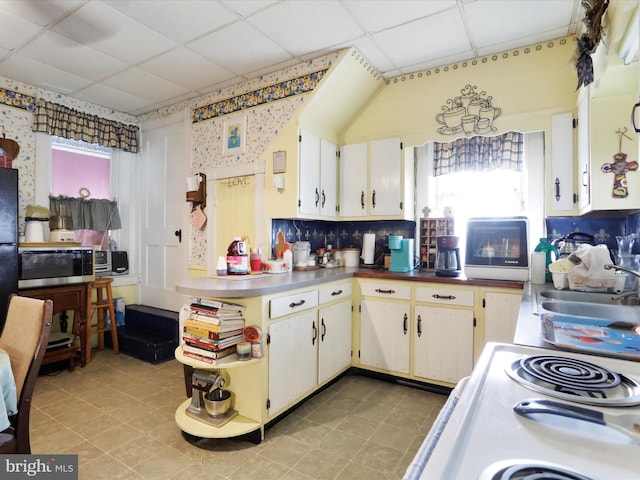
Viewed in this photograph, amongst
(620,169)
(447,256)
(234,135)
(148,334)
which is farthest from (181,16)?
(148,334)

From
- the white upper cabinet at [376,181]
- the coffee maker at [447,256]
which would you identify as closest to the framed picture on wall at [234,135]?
the white upper cabinet at [376,181]

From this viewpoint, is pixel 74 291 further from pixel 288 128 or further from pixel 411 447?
pixel 411 447

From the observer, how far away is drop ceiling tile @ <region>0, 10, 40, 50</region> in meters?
2.45

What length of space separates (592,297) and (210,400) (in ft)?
7.27

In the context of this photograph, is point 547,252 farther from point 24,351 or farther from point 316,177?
point 24,351

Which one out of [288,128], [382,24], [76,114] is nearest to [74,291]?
[76,114]

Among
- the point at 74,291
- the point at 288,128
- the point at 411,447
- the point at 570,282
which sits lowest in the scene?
the point at 411,447

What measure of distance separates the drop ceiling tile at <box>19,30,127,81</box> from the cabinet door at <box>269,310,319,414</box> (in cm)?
261

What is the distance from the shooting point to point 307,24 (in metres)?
2.52

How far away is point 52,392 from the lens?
2.83m

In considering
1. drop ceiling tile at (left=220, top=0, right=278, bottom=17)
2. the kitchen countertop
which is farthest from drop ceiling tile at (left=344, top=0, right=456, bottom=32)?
the kitchen countertop

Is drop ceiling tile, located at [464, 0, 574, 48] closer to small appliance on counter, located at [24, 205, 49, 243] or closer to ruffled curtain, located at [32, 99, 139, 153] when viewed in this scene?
ruffled curtain, located at [32, 99, 139, 153]

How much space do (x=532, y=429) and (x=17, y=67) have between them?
4.25 m

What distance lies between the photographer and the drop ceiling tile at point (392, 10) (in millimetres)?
2295
